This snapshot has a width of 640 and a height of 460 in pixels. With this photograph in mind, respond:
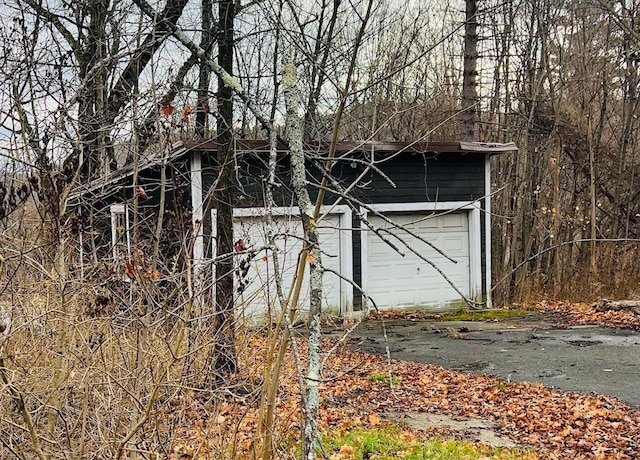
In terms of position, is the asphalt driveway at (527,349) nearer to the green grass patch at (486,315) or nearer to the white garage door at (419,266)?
the green grass patch at (486,315)

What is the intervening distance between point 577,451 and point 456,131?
42.8 feet

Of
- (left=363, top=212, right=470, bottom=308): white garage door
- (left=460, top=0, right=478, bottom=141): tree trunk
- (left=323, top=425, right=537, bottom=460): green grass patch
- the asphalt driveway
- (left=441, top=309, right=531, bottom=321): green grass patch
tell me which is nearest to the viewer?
(left=323, top=425, right=537, bottom=460): green grass patch

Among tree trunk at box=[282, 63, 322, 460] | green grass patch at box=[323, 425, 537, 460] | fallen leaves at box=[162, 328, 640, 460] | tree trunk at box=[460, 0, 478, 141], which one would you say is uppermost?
tree trunk at box=[460, 0, 478, 141]

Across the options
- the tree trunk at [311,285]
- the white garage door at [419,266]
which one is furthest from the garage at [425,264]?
the tree trunk at [311,285]

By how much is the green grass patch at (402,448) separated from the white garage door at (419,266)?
24.9ft

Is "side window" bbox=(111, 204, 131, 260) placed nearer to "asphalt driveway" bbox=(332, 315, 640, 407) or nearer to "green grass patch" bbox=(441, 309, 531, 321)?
"asphalt driveway" bbox=(332, 315, 640, 407)

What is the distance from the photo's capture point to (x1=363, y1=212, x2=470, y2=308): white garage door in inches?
525

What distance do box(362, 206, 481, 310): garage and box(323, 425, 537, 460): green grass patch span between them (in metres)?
7.71

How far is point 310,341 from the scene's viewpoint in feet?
9.89

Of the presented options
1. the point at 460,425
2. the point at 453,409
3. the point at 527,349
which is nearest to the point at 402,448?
the point at 460,425

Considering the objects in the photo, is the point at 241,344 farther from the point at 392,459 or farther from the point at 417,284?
the point at 417,284

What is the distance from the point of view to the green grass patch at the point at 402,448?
5.00 m

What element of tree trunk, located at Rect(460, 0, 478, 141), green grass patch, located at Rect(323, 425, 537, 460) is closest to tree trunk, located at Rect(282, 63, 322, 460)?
green grass patch, located at Rect(323, 425, 537, 460)

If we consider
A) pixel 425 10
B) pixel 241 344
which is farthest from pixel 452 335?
pixel 425 10
